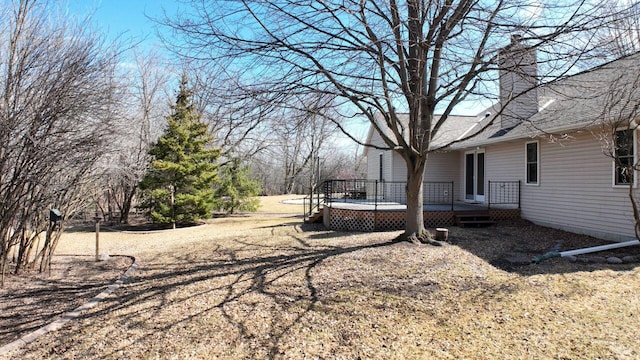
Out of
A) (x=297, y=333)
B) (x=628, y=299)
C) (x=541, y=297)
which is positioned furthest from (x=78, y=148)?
(x=628, y=299)

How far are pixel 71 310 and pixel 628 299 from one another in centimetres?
712

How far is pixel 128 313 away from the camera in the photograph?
4.56 m

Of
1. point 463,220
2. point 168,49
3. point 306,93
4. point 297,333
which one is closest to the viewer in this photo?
point 297,333

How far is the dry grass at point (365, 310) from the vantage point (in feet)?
11.6

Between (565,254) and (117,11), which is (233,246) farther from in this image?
(565,254)

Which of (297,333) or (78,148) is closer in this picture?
(297,333)

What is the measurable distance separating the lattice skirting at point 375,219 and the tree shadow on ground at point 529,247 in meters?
0.76

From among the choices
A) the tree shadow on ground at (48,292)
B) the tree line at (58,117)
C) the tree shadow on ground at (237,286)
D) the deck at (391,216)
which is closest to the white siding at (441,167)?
the deck at (391,216)

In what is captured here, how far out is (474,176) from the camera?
13.4 m

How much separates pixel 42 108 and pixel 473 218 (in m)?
10.1

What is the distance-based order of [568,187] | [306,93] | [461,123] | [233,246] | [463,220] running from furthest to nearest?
[461,123] < [463,220] < [568,187] < [233,246] < [306,93]

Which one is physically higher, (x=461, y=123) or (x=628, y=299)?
(x=461, y=123)

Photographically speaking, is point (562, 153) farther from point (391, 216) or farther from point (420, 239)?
point (420, 239)

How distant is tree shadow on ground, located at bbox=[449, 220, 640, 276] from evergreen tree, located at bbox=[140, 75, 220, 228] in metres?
9.62
